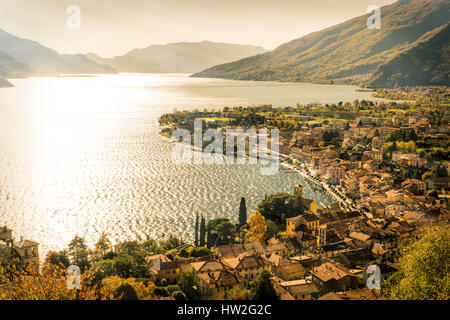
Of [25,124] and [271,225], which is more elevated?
[25,124]

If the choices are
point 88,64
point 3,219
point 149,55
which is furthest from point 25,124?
point 149,55

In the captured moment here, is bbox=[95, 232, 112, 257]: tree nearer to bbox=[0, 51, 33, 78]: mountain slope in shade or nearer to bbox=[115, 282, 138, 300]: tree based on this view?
bbox=[115, 282, 138, 300]: tree

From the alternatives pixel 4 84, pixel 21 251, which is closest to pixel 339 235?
pixel 21 251

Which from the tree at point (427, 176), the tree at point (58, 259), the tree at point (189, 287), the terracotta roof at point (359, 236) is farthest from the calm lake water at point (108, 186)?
the tree at point (427, 176)

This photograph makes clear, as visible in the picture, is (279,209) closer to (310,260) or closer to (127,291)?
(310,260)

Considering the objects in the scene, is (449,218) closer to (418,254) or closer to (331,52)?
(418,254)

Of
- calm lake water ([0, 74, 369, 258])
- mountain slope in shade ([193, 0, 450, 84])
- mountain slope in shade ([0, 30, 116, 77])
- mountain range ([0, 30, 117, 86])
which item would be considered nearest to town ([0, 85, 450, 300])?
calm lake water ([0, 74, 369, 258])

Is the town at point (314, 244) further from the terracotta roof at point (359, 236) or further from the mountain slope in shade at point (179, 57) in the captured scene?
the mountain slope in shade at point (179, 57)
